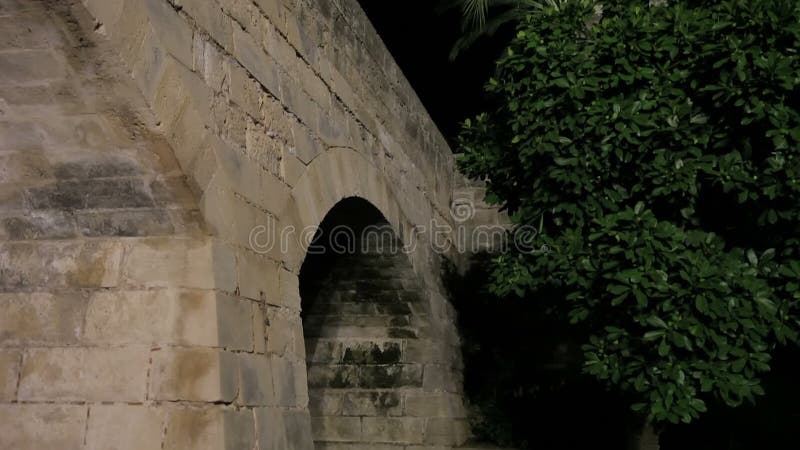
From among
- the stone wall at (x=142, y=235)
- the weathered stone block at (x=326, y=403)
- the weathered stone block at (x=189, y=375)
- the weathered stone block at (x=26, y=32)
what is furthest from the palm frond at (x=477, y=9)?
the weathered stone block at (x=26, y=32)

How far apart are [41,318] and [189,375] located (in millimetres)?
717

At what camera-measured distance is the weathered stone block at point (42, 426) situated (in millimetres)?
2807

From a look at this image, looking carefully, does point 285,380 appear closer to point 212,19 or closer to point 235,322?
point 235,322

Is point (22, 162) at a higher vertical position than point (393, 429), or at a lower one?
higher

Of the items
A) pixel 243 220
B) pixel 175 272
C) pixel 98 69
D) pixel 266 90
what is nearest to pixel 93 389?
pixel 175 272

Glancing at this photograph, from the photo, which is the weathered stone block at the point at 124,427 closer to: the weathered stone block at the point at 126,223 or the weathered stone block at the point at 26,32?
the weathered stone block at the point at 126,223

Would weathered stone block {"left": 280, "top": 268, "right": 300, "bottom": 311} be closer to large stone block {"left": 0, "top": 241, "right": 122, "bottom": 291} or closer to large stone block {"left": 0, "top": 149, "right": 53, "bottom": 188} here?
large stone block {"left": 0, "top": 241, "right": 122, "bottom": 291}

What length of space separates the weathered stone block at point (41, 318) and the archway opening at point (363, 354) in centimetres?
337

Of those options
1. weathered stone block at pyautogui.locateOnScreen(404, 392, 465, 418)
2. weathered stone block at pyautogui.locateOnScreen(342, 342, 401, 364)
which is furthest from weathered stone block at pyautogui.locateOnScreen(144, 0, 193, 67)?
weathered stone block at pyautogui.locateOnScreen(404, 392, 465, 418)

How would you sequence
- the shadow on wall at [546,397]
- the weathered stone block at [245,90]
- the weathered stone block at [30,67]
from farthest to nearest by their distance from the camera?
the shadow on wall at [546,397] < the weathered stone block at [245,90] < the weathered stone block at [30,67]

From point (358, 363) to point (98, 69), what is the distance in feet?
15.2

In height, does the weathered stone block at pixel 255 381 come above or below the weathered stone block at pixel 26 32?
below

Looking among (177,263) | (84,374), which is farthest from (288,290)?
(84,374)

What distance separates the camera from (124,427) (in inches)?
108
